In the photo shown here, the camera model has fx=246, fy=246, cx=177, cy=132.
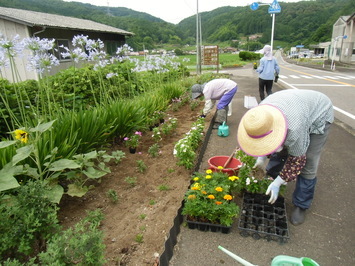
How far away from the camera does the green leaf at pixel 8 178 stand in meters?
1.82

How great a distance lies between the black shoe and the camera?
2408 millimetres

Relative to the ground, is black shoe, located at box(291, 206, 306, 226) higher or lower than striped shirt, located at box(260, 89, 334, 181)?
lower

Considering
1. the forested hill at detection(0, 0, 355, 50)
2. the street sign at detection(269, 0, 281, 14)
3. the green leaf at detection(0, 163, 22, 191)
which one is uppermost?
the forested hill at detection(0, 0, 355, 50)

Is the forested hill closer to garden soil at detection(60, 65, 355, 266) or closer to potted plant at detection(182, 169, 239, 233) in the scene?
garden soil at detection(60, 65, 355, 266)

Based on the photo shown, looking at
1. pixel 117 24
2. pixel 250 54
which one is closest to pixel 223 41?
pixel 250 54

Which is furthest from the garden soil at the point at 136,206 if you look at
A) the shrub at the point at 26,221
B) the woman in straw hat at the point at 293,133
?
the woman in straw hat at the point at 293,133

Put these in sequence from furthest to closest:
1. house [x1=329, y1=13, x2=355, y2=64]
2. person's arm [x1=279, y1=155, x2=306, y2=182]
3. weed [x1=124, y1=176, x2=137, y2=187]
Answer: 1. house [x1=329, y1=13, x2=355, y2=64]
2. weed [x1=124, y1=176, x2=137, y2=187]
3. person's arm [x1=279, y1=155, x2=306, y2=182]

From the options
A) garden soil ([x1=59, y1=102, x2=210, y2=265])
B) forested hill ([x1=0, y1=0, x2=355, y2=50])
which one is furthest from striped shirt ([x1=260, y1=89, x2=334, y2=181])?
forested hill ([x1=0, y1=0, x2=355, y2=50])

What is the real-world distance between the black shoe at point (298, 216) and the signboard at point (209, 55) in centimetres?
1404

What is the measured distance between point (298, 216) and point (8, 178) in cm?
259

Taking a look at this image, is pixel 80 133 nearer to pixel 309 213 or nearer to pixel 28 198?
pixel 28 198

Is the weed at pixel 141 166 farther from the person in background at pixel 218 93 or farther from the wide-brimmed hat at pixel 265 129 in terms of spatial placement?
the person in background at pixel 218 93

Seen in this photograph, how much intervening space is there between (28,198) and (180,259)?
1260 mm

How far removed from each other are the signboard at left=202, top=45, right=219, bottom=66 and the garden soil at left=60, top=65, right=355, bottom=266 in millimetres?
12993
